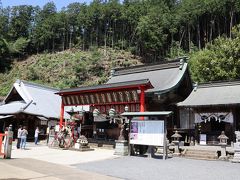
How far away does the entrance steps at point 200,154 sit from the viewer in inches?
702

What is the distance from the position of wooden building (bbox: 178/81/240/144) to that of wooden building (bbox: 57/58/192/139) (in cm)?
127

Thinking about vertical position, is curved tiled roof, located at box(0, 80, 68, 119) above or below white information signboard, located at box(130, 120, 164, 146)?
above

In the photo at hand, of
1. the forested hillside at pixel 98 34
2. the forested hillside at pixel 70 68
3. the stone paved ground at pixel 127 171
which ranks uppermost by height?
the forested hillside at pixel 98 34

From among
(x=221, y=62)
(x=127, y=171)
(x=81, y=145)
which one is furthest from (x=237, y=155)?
(x=221, y=62)

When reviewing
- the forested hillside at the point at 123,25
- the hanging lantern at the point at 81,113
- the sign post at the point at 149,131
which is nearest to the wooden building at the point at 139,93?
the hanging lantern at the point at 81,113

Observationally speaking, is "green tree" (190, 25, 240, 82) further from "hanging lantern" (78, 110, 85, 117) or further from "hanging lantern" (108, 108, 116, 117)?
"hanging lantern" (108, 108, 116, 117)

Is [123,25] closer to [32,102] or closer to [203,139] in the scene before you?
A: [32,102]

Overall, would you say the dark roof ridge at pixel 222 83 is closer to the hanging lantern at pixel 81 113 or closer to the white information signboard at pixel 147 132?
the hanging lantern at pixel 81 113

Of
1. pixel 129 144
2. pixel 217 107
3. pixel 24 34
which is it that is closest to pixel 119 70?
pixel 217 107

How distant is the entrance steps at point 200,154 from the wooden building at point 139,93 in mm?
4183

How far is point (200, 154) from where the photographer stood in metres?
18.4

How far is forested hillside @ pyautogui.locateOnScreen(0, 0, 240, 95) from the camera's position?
63.7 metres

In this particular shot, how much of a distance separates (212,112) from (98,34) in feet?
200

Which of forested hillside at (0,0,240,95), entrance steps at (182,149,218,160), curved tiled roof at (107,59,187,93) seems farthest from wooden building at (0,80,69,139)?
forested hillside at (0,0,240,95)
